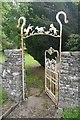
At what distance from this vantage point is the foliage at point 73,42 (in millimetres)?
3783

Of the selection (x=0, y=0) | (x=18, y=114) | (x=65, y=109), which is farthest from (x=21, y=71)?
(x=0, y=0)

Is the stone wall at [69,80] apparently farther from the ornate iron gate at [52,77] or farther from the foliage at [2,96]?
the foliage at [2,96]

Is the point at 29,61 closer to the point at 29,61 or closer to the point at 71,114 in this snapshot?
the point at 29,61

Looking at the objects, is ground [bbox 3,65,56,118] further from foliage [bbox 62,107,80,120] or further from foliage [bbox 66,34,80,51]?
foliage [bbox 66,34,80,51]

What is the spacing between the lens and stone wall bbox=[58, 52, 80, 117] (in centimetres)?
348

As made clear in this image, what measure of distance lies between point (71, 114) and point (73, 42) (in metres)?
1.16

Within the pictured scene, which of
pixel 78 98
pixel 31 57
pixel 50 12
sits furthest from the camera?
pixel 31 57

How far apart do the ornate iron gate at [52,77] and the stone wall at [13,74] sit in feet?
1.54

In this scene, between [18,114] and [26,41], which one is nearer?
[18,114]

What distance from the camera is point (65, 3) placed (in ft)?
14.5

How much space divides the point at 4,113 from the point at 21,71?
72 centimetres

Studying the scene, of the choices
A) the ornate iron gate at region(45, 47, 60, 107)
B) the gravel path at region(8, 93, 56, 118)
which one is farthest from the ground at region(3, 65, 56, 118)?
the ornate iron gate at region(45, 47, 60, 107)

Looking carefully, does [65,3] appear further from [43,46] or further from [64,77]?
[64,77]

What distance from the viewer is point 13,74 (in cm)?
390
